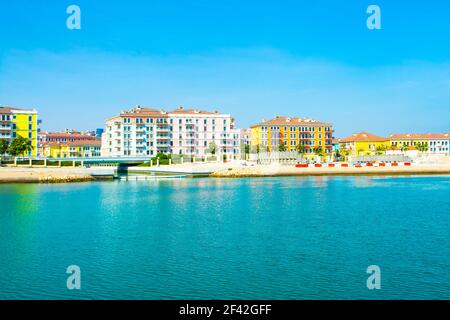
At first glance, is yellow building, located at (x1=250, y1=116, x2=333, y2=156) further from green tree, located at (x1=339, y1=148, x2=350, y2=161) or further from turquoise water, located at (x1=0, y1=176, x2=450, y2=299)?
turquoise water, located at (x1=0, y1=176, x2=450, y2=299)

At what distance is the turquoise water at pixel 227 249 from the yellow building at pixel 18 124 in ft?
216

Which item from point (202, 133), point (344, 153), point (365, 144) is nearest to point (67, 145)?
point (202, 133)

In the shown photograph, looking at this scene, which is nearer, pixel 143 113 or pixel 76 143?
pixel 143 113

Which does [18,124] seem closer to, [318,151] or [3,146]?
[3,146]

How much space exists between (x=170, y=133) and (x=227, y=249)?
89.4 m

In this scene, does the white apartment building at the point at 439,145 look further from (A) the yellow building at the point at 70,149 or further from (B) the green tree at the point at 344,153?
(A) the yellow building at the point at 70,149

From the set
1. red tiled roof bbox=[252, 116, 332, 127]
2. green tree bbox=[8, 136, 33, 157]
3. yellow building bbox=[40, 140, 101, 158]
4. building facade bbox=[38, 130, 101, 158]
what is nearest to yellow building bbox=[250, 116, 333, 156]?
red tiled roof bbox=[252, 116, 332, 127]

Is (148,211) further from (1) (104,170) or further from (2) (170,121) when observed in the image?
(2) (170,121)

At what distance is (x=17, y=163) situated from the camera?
285 feet

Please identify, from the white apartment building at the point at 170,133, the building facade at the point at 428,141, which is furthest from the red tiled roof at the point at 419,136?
the white apartment building at the point at 170,133

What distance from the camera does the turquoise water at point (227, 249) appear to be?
Answer: 59.7 ft

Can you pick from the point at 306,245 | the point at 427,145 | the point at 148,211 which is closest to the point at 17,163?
the point at 148,211

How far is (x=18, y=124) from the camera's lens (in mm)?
105438
